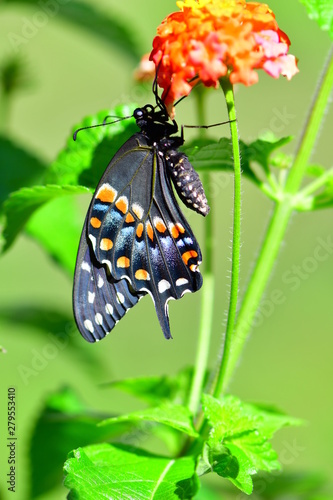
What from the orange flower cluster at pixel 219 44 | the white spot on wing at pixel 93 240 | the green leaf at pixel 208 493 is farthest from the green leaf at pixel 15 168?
the green leaf at pixel 208 493

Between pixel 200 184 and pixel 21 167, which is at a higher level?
pixel 200 184

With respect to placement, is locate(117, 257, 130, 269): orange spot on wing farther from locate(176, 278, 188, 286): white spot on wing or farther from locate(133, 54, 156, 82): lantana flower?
locate(133, 54, 156, 82): lantana flower

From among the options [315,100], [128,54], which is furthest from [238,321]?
[128,54]

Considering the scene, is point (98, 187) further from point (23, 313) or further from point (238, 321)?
point (23, 313)

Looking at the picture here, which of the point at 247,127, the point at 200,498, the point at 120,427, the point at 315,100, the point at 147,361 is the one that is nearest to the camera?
the point at 315,100

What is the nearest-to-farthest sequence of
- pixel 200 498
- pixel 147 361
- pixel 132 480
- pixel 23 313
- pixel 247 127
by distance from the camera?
pixel 132 480
pixel 200 498
pixel 23 313
pixel 147 361
pixel 247 127

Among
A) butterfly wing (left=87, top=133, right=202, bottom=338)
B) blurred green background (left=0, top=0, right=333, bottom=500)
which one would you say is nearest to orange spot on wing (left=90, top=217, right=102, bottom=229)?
butterfly wing (left=87, top=133, right=202, bottom=338)
